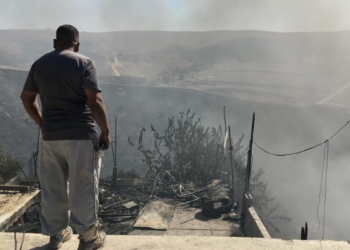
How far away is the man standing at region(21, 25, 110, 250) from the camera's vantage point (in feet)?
7.54

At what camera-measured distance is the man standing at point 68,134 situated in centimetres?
230

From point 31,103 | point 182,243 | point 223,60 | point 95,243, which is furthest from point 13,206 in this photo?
point 223,60

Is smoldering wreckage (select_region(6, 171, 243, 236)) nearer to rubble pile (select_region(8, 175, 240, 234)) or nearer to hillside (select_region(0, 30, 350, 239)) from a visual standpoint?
rubble pile (select_region(8, 175, 240, 234))

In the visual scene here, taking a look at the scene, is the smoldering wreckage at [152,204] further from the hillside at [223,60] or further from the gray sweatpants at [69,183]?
the hillside at [223,60]

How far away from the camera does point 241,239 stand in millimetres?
2932

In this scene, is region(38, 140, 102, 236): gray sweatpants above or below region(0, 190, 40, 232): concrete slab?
above

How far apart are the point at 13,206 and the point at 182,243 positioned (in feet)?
8.84

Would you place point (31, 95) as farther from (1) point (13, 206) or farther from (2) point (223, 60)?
(2) point (223, 60)

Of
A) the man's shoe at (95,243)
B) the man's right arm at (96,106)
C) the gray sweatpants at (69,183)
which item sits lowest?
the man's shoe at (95,243)

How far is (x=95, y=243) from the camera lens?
2.66 m

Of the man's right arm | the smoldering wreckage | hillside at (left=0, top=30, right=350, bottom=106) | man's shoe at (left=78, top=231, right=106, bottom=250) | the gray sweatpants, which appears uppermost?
hillside at (left=0, top=30, right=350, bottom=106)

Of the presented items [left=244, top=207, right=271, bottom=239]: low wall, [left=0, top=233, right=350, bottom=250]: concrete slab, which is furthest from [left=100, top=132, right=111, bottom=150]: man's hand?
[left=244, top=207, right=271, bottom=239]: low wall

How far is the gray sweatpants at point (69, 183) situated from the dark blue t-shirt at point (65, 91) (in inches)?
3.1

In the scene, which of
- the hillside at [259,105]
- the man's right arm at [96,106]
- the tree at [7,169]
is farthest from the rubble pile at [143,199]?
the man's right arm at [96,106]
